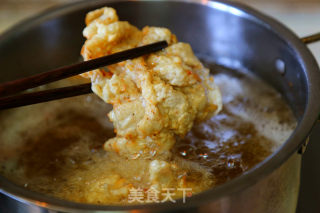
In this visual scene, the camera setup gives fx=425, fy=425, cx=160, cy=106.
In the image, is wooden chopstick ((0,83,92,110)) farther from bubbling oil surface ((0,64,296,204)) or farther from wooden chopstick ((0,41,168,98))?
bubbling oil surface ((0,64,296,204))

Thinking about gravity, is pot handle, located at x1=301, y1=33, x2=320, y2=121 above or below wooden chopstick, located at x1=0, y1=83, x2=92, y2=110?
above

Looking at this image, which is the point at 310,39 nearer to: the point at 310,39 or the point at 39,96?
the point at 310,39

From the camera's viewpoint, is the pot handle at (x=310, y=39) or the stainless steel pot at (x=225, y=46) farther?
the pot handle at (x=310, y=39)

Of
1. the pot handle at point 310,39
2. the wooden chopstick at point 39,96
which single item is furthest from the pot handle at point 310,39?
the wooden chopstick at point 39,96

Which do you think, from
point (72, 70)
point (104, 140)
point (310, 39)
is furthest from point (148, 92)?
point (310, 39)

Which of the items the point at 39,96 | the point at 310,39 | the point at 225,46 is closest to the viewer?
the point at 39,96

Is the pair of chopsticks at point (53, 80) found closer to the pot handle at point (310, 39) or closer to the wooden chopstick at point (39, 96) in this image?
the wooden chopstick at point (39, 96)

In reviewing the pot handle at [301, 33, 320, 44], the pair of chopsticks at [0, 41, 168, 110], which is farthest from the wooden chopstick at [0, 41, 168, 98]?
the pot handle at [301, 33, 320, 44]
